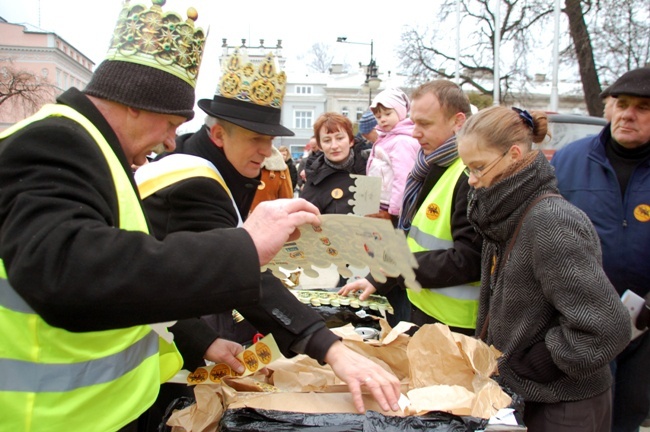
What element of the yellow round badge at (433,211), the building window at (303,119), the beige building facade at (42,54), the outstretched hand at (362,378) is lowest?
the outstretched hand at (362,378)

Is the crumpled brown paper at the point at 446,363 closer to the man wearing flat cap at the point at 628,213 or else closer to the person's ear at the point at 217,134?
the person's ear at the point at 217,134

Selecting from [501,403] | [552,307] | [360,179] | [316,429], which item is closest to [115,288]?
[316,429]

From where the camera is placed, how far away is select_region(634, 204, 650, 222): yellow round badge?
105 inches

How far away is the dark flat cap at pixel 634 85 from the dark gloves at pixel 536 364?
1.49 metres

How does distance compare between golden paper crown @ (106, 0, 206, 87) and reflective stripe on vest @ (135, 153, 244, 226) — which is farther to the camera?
reflective stripe on vest @ (135, 153, 244, 226)

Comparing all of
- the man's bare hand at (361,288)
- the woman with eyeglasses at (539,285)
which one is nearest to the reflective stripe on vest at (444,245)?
the man's bare hand at (361,288)

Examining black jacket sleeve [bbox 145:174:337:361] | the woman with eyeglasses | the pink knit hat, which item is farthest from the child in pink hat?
black jacket sleeve [bbox 145:174:337:361]

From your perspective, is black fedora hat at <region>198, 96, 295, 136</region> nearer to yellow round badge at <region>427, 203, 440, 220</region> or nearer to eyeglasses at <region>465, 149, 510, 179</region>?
eyeglasses at <region>465, 149, 510, 179</region>

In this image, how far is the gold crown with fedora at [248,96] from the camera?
1942mm

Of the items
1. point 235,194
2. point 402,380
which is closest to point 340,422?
point 402,380

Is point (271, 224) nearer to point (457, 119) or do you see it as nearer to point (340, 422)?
point (340, 422)

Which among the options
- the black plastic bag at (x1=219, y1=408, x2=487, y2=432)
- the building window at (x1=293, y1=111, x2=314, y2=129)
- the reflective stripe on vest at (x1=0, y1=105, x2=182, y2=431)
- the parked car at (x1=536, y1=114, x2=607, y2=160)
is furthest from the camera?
the building window at (x1=293, y1=111, x2=314, y2=129)

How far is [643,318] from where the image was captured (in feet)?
8.32

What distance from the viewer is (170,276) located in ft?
3.43
